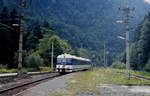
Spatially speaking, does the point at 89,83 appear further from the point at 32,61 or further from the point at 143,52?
the point at 143,52

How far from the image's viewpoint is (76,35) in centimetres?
18862

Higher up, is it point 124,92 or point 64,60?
point 64,60

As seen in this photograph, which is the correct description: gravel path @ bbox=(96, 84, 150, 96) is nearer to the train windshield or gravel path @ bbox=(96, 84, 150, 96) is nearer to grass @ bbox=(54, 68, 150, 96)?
grass @ bbox=(54, 68, 150, 96)

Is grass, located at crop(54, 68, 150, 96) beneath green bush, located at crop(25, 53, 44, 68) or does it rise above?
beneath

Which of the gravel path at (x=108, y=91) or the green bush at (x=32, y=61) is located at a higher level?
the green bush at (x=32, y=61)

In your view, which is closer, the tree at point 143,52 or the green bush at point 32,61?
the green bush at point 32,61

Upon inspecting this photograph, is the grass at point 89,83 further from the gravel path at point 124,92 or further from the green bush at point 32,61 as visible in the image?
the green bush at point 32,61

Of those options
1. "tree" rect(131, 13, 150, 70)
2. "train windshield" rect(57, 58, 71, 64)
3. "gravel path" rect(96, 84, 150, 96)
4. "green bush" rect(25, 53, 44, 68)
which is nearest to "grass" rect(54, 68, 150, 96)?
"gravel path" rect(96, 84, 150, 96)

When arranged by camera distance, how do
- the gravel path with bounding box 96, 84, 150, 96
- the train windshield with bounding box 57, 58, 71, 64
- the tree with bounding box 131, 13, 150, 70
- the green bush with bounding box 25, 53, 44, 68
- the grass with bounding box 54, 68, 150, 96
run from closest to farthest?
the gravel path with bounding box 96, 84, 150, 96, the grass with bounding box 54, 68, 150, 96, the train windshield with bounding box 57, 58, 71, 64, the green bush with bounding box 25, 53, 44, 68, the tree with bounding box 131, 13, 150, 70

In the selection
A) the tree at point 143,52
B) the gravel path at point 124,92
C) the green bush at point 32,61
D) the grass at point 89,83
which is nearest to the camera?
the gravel path at point 124,92

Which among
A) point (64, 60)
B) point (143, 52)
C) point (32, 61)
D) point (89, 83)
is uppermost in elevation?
point (143, 52)

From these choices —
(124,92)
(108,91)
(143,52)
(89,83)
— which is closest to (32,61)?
(89,83)

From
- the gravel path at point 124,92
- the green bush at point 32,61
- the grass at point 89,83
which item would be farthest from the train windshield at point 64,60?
the gravel path at point 124,92

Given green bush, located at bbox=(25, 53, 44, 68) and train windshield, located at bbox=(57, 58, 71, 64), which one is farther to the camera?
green bush, located at bbox=(25, 53, 44, 68)
